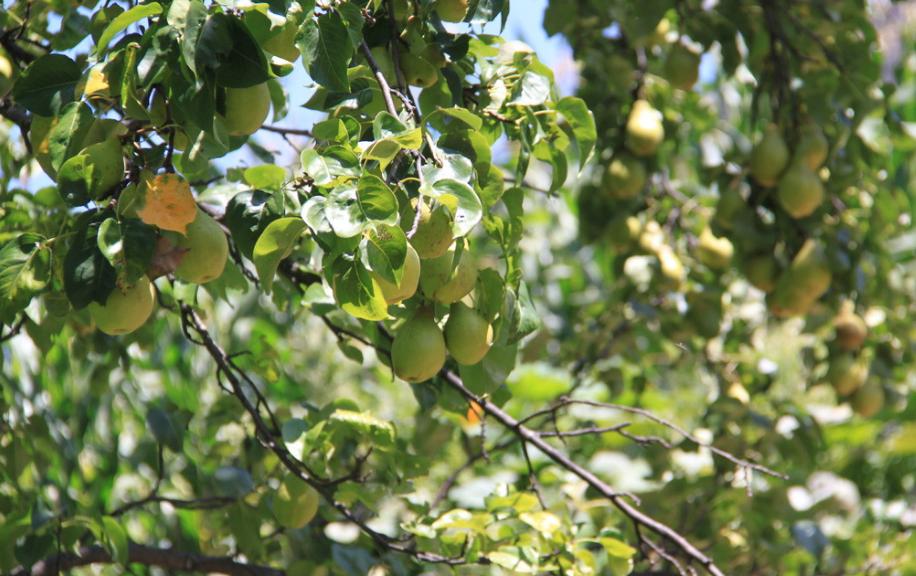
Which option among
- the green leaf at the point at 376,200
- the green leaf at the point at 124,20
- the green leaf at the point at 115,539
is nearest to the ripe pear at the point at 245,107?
the green leaf at the point at 124,20

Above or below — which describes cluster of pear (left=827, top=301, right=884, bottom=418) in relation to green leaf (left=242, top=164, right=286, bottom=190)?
below

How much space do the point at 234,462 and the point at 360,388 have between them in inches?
74.9

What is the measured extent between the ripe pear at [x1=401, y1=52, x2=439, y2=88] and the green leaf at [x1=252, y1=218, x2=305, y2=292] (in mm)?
346

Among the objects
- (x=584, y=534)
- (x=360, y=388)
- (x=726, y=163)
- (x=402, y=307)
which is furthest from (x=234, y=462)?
(x=360, y=388)

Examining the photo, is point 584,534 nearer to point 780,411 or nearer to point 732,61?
point 780,411

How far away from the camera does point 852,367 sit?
7.79 feet

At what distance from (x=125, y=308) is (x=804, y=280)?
4.90 ft

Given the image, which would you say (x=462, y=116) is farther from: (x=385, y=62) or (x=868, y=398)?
(x=868, y=398)

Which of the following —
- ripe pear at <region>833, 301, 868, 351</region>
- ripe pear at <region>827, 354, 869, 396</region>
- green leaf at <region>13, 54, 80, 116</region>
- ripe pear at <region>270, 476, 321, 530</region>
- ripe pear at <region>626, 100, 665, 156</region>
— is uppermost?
green leaf at <region>13, 54, 80, 116</region>

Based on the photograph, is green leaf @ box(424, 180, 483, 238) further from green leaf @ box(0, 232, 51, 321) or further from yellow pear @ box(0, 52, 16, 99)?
yellow pear @ box(0, 52, 16, 99)

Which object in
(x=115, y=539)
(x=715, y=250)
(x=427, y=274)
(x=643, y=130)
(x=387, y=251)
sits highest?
(x=387, y=251)

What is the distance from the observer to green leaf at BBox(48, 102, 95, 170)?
3.38ft

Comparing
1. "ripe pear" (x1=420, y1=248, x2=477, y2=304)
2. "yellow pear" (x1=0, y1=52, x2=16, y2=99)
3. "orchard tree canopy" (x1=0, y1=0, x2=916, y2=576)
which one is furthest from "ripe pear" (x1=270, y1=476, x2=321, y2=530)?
"yellow pear" (x1=0, y1=52, x2=16, y2=99)

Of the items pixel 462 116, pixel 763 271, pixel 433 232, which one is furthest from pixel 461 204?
pixel 763 271
